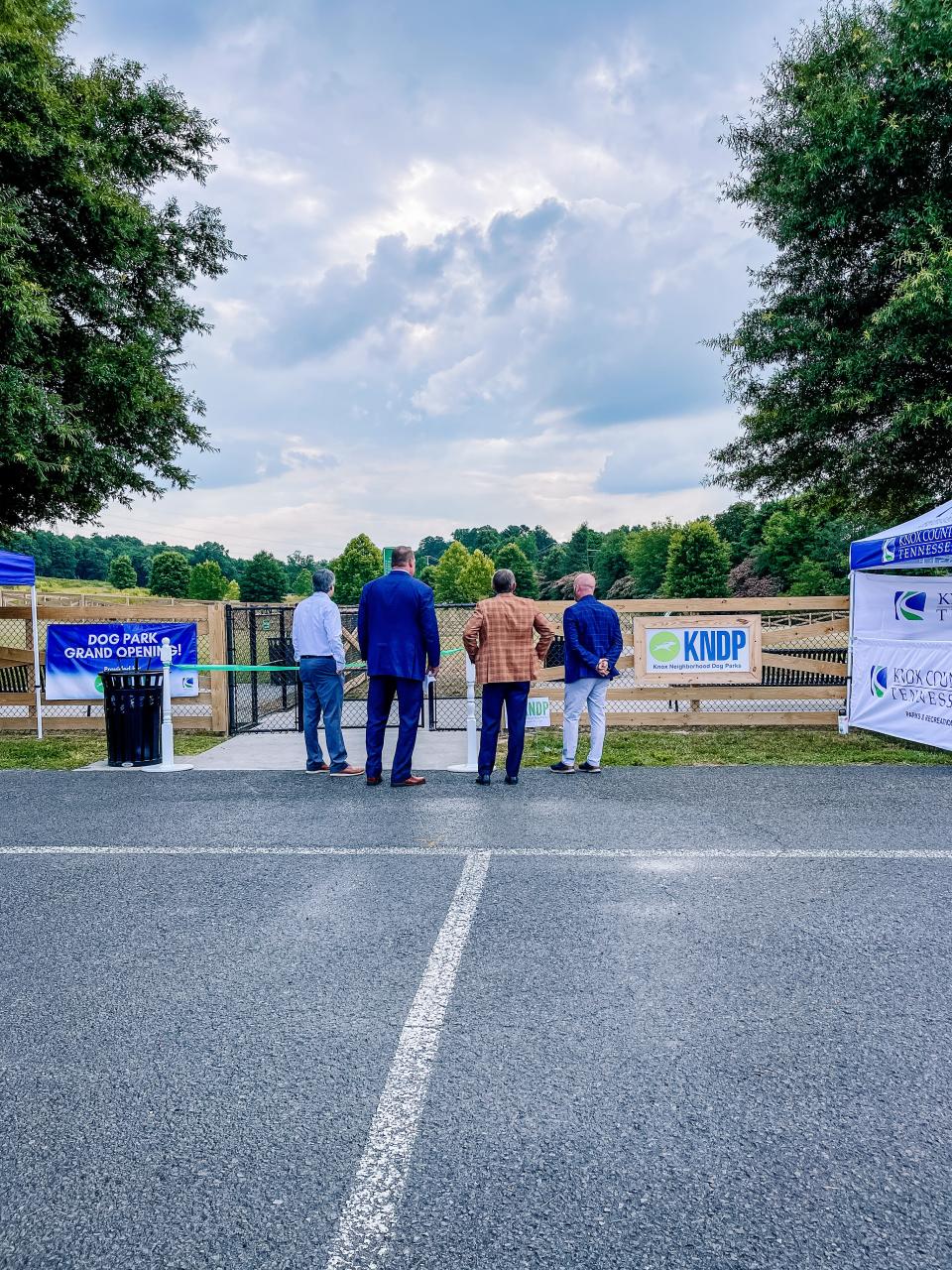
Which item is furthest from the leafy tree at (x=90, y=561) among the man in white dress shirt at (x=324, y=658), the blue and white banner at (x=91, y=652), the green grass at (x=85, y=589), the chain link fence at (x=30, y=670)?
the man in white dress shirt at (x=324, y=658)

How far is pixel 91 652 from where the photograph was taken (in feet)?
39.0

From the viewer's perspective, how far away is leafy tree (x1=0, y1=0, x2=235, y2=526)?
44.2 feet

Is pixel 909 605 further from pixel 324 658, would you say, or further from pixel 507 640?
pixel 324 658

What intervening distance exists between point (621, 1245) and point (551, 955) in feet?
5.90

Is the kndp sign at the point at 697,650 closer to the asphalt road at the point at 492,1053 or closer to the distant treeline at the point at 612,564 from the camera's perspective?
the asphalt road at the point at 492,1053

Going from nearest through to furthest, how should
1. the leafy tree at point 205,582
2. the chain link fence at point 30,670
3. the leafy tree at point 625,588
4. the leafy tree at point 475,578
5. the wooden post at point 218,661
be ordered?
the wooden post at point 218,661 < the chain link fence at point 30,670 < the leafy tree at point 475,578 < the leafy tree at point 205,582 < the leafy tree at point 625,588

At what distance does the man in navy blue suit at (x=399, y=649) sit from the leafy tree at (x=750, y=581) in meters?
86.3

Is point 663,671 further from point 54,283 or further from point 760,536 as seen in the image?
point 760,536

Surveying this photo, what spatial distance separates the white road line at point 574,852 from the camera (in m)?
5.43

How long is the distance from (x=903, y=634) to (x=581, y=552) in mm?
150574

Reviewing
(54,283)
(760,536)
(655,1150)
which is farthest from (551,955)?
(760,536)

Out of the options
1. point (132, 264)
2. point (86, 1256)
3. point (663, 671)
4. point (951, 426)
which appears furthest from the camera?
point (132, 264)

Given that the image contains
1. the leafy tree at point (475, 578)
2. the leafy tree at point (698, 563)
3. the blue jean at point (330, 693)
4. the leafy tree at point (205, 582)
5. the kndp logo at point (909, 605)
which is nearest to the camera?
the blue jean at point (330, 693)

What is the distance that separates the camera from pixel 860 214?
15.4 meters
